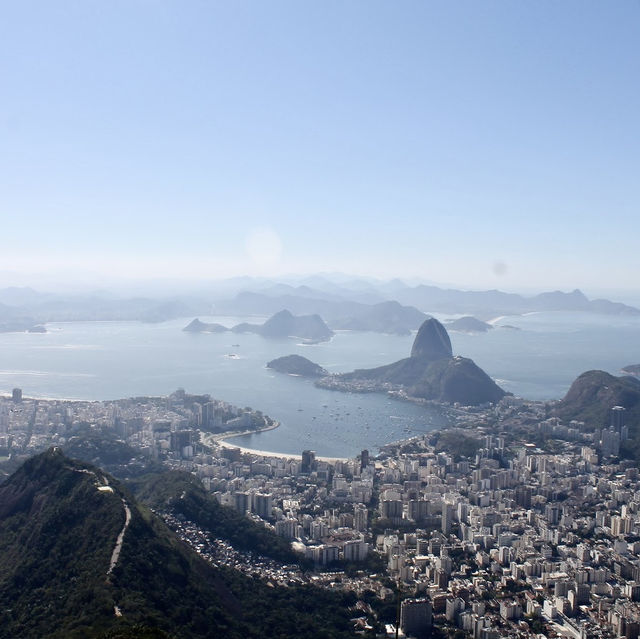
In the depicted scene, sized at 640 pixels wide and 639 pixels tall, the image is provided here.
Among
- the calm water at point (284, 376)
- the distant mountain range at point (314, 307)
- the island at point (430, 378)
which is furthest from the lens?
the distant mountain range at point (314, 307)

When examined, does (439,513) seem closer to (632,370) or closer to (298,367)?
(298,367)

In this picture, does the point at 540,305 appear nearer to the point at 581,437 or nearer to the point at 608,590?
the point at 581,437

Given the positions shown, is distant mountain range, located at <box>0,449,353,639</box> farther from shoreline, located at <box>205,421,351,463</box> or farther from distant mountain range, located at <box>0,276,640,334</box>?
distant mountain range, located at <box>0,276,640,334</box>

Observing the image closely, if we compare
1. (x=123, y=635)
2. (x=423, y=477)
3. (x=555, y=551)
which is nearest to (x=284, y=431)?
(x=423, y=477)

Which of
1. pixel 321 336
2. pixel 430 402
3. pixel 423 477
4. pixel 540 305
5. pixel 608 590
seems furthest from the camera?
pixel 540 305

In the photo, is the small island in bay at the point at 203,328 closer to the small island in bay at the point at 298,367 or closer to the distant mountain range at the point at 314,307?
the distant mountain range at the point at 314,307

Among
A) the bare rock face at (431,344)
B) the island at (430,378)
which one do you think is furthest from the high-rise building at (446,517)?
the bare rock face at (431,344)
